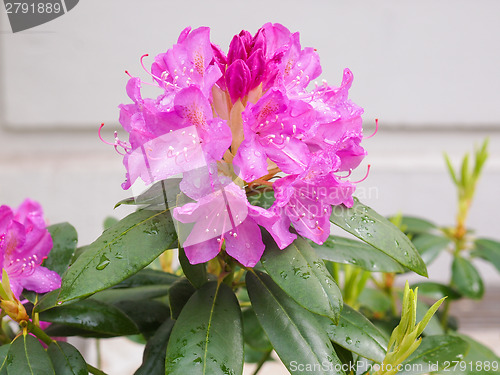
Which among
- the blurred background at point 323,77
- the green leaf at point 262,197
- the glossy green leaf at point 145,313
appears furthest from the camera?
the blurred background at point 323,77

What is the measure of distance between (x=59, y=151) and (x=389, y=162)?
115cm

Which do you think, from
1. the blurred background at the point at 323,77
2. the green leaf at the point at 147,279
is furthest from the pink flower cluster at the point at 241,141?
the blurred background at the point at 323,77

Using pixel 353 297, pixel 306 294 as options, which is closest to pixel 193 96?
pixel 306 294

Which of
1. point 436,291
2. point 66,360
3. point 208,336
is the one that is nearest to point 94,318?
point 66,360

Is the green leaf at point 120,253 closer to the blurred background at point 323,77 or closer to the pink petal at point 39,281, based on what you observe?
the pink petal at point 39,281

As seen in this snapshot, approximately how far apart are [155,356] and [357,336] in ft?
0.72

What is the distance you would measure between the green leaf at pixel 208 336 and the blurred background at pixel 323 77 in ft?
3.76

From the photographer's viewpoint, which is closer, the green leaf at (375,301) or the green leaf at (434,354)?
the green leaf at (434,354)

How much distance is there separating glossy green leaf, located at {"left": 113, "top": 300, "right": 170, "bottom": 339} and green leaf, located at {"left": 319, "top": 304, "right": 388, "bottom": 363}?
0.68 ft

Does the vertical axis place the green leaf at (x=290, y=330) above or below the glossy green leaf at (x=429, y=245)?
above

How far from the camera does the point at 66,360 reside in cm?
54

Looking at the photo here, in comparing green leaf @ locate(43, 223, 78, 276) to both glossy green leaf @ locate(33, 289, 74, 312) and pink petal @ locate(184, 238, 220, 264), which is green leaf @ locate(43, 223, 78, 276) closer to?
glossy green leaf @ locate(33, 289, 74, 312)

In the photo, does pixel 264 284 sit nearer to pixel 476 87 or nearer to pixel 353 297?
pixel 353 297

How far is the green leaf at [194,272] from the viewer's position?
20.8 inches
